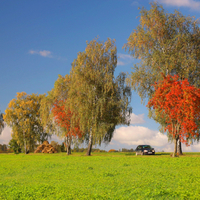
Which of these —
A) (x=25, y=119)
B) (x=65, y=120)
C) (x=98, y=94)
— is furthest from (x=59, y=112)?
(x=25, y=119)

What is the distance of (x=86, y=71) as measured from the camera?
121 feet

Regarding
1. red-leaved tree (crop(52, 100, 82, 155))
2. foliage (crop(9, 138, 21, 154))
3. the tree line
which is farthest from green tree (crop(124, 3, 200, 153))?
foliage (crop(9, 138, 21, 154))

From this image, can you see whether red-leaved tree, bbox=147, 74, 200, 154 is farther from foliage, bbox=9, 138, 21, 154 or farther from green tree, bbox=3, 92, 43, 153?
foliage, bbox=9, 138, 21, 154

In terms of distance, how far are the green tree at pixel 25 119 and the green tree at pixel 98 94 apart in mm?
19773

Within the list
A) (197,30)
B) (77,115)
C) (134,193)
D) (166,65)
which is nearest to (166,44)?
(166,65)

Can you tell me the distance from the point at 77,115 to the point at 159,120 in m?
12.2

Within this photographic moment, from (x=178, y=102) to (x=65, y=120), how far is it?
2025 cm

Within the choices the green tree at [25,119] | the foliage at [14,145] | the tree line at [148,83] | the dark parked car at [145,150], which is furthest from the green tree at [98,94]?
the foliage at [14,145]

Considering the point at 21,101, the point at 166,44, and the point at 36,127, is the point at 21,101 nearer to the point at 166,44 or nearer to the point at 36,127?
the point at 36,127

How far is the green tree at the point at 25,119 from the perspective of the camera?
53719 millimetres

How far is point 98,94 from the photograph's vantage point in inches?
1428

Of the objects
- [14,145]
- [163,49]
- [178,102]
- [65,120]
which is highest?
[163,49]

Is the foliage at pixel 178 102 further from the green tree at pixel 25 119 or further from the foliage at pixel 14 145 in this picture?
the foliage at pixel 14 145

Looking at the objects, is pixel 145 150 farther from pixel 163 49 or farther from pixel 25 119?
pixel 25 119
